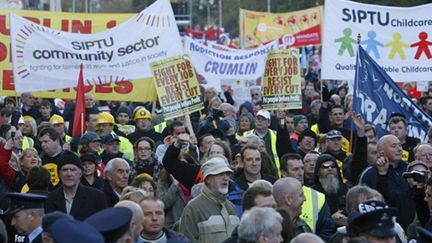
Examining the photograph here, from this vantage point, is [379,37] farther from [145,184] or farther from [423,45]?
[145,184]

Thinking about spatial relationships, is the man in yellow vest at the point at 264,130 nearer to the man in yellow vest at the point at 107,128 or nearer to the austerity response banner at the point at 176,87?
the man in yellow vest at the point at 107,128

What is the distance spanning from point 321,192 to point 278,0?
61062 mm

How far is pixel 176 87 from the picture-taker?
15.0 m

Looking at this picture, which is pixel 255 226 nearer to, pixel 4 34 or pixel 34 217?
pixel 34 217

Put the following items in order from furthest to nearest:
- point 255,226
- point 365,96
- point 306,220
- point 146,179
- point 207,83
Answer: point 207,83
point 365,96
point 146,179
point 306,220
point 255,226

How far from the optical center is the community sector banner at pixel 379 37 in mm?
19312

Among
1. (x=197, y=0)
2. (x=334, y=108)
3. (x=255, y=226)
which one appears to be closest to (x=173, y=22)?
(x=334, y=108)

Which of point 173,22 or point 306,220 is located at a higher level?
point 173,22

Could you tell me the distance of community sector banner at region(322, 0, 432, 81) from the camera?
1931 cm

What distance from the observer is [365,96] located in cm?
1542

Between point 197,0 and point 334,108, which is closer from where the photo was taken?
point 334,108

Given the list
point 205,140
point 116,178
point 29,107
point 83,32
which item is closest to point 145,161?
point 205,140

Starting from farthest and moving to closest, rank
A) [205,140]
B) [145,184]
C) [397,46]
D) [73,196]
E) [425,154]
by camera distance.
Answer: [397,46], [205,140], [425,154], [73,196], [145,184]

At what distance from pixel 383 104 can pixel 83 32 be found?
21.5 ft
